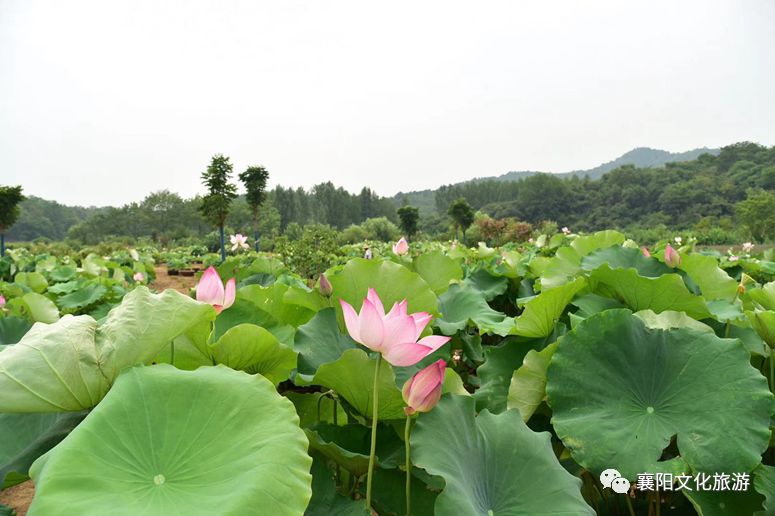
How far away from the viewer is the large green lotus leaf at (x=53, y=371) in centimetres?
52

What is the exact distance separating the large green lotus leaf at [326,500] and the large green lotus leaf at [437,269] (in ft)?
3.19

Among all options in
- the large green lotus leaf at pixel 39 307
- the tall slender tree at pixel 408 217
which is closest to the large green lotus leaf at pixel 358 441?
the large green lotus leaf at pixel 39 307

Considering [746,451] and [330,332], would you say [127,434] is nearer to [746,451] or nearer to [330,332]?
[330,332]

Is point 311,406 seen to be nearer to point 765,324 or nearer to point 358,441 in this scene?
point 358,441

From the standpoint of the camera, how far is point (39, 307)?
203 cm

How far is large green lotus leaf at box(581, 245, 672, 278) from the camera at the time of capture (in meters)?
1.23

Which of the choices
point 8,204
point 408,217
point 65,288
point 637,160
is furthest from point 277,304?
point 637,160

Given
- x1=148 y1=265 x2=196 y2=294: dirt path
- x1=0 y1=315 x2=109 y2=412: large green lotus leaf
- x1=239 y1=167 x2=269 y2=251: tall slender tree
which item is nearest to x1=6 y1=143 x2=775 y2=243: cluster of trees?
x1=239 y1=167 x2=269 y2=251: tall slender tree

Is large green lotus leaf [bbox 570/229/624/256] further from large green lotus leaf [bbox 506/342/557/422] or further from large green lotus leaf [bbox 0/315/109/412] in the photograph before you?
large green lotus leaf [bbox 0/315/109/412]

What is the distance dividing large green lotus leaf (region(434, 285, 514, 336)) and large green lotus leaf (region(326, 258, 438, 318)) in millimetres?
108

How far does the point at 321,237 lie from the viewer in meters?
8.91

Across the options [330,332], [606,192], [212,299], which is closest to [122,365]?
[212,299]

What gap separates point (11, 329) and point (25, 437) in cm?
107

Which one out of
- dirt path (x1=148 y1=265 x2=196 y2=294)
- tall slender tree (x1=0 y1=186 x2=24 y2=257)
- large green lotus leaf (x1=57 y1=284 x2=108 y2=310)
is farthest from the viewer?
tall slender tree (x1=0 y1=186 x2=24 y2=257)
